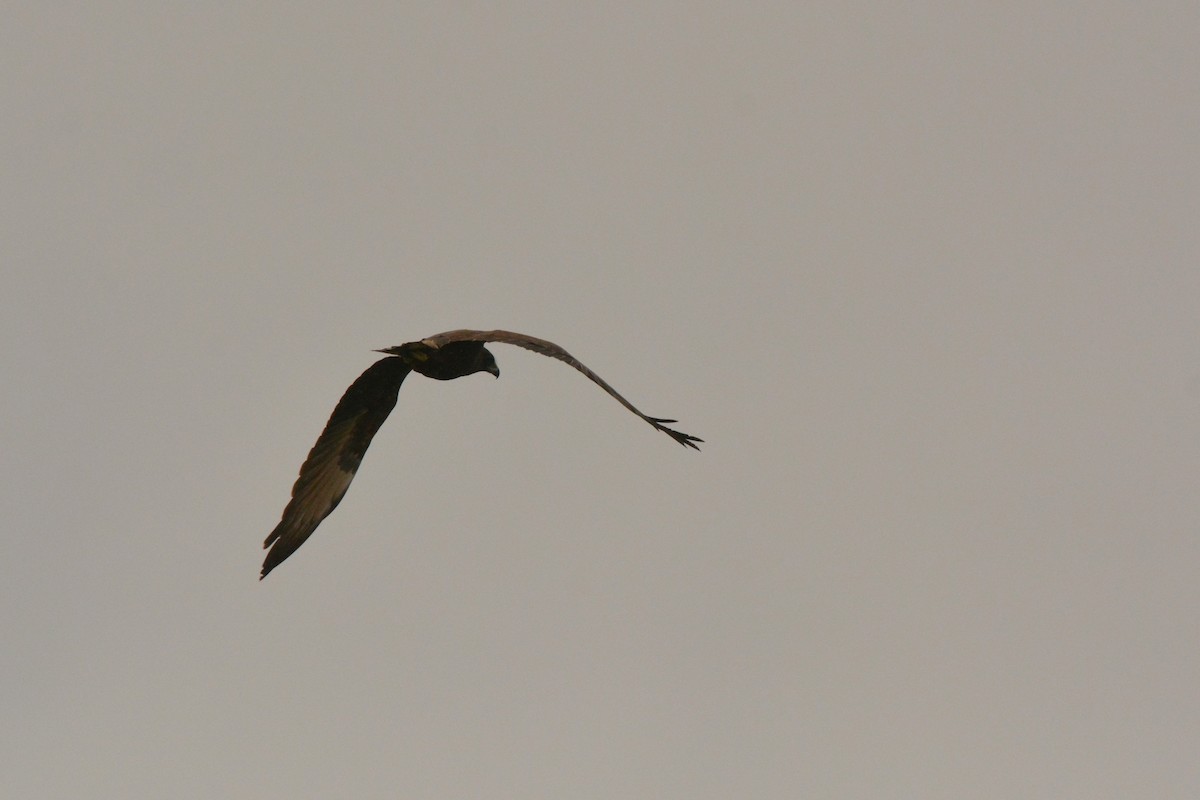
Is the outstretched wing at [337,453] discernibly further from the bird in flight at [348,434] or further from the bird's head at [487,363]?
the bird's head at [487,363]

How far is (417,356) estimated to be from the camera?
15.9 metres

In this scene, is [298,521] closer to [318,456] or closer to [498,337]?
[318,456]

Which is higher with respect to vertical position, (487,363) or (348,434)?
(487,363)

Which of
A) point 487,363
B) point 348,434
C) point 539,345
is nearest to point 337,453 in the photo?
point 348,434

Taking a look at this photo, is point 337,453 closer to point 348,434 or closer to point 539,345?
point 348,434

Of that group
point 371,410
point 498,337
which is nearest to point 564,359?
point 498,337

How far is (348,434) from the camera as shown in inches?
674

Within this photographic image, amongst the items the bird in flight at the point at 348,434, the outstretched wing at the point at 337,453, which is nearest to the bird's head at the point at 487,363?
the bird in flight at the point at 348,434

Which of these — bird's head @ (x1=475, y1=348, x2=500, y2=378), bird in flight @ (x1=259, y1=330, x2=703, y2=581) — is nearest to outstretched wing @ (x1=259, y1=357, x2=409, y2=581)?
bird in flight @ (x1=259, y1=330, x2=703, y2=581)

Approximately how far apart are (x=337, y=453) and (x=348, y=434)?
0.22m

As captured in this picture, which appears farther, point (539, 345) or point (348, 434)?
point (348, 434)

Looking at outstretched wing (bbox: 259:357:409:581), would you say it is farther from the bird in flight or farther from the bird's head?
the bird's head

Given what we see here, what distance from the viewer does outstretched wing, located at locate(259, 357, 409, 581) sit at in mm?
16641

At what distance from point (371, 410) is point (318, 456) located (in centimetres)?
69
